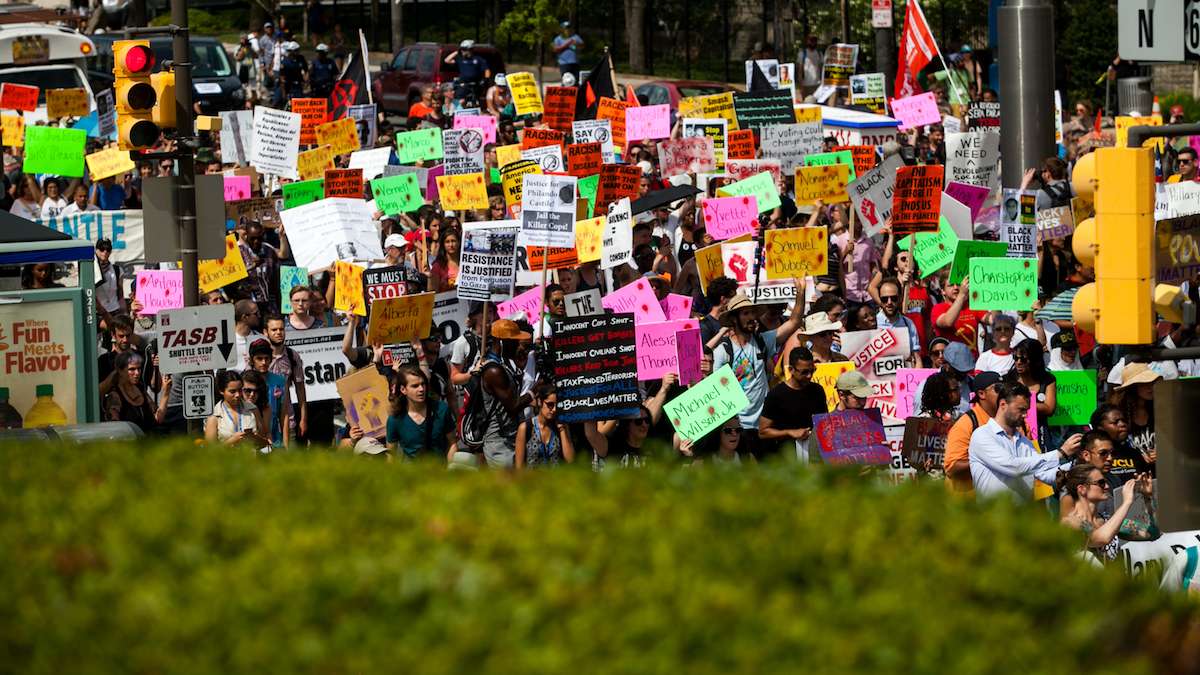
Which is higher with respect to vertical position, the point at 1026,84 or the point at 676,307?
the point at 1026,84

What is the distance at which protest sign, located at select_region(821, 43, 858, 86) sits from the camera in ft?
91.0

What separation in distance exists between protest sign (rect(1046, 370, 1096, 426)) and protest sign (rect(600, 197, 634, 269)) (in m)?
4.21

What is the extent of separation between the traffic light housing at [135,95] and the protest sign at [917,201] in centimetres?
590

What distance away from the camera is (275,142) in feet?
63.6

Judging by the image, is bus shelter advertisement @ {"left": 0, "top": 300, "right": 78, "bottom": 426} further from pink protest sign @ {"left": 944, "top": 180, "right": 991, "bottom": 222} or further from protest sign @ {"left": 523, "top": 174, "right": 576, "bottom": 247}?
pink protest sign @ {"left": 944, "top": 180, "right": 991, "bottom": 222}

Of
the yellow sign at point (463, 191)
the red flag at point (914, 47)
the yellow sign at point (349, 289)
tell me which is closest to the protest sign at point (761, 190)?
the yellow sign at point (463, 191)

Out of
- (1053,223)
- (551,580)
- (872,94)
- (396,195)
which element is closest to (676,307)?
(1053,223)

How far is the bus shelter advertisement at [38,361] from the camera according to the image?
12016mm

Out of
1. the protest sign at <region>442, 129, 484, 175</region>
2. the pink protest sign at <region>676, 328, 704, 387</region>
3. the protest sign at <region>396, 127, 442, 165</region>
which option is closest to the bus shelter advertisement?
the pink protest sign at <region>676, 328, 704, 387</region>

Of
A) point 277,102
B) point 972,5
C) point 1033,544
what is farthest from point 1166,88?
point 1033,544

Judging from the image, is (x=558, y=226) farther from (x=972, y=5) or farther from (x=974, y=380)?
(x=972, y=5)

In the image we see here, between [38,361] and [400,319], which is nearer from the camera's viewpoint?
[38,361]

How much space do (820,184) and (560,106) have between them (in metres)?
5.96

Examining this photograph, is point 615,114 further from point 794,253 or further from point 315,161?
point 794,253
